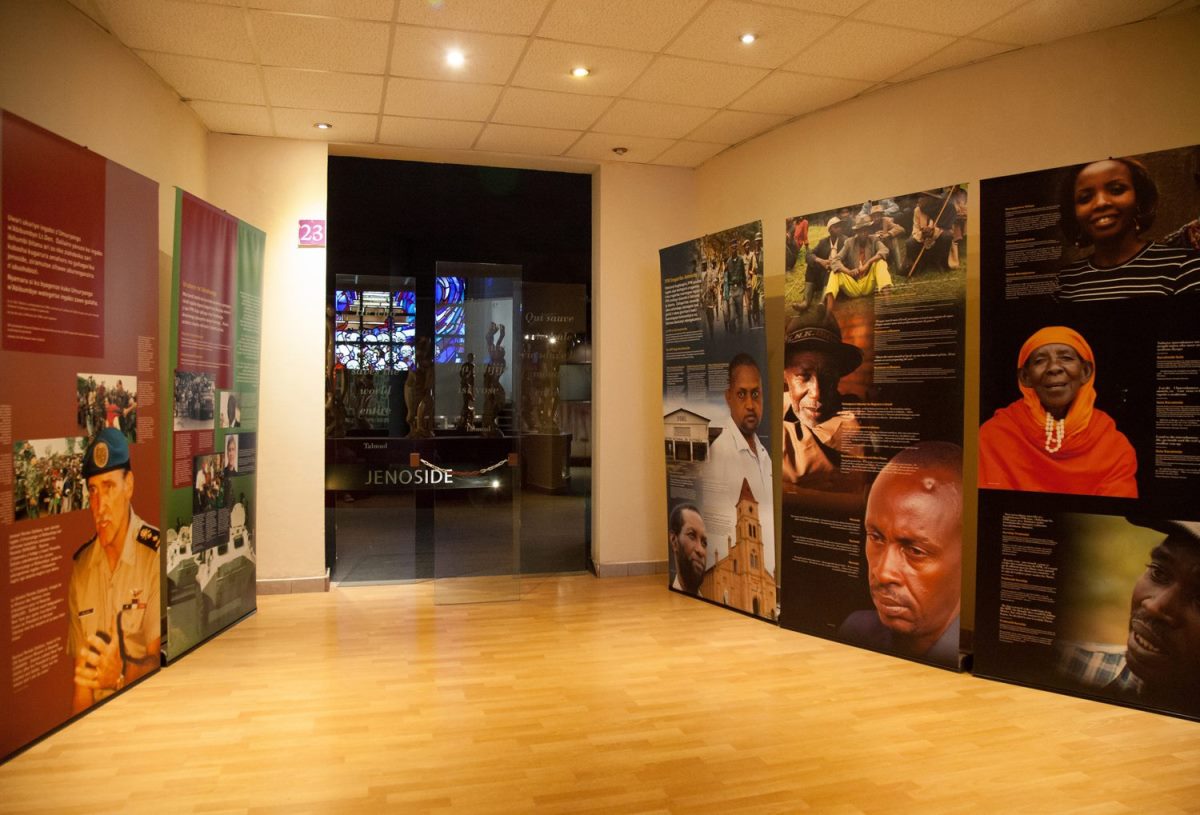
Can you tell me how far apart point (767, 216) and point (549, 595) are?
11.6ft

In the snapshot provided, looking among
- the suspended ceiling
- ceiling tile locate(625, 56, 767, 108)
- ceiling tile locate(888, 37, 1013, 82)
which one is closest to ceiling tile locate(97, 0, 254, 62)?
the suspended ceiling

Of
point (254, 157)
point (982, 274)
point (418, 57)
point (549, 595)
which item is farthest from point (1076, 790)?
point (254, 157)

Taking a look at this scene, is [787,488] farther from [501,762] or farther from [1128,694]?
[501,762]

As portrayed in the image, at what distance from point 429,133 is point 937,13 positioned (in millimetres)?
3675

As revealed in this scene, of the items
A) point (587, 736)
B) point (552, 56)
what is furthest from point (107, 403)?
point (552, 56)

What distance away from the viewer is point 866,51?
457 centimetres

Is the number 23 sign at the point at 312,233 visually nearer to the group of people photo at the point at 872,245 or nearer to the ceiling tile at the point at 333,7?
the ceiling tile at the point at 333,7

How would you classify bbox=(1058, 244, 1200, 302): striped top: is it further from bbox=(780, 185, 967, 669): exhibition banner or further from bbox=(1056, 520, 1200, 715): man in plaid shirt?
bbox=(1056, 520, 1200, 715): man in plaid shirt

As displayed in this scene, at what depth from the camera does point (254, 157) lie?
607 cm

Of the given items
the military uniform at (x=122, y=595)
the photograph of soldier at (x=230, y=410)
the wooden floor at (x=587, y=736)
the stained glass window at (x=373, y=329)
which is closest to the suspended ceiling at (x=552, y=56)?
the stained glass window at (x=373, y=329)

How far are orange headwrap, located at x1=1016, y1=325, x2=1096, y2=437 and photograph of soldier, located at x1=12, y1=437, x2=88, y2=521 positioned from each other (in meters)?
4.92

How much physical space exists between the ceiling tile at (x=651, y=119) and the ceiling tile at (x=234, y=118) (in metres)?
2.47

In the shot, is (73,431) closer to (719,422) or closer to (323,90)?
(323,90)

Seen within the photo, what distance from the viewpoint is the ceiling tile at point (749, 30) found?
13.4 feet
